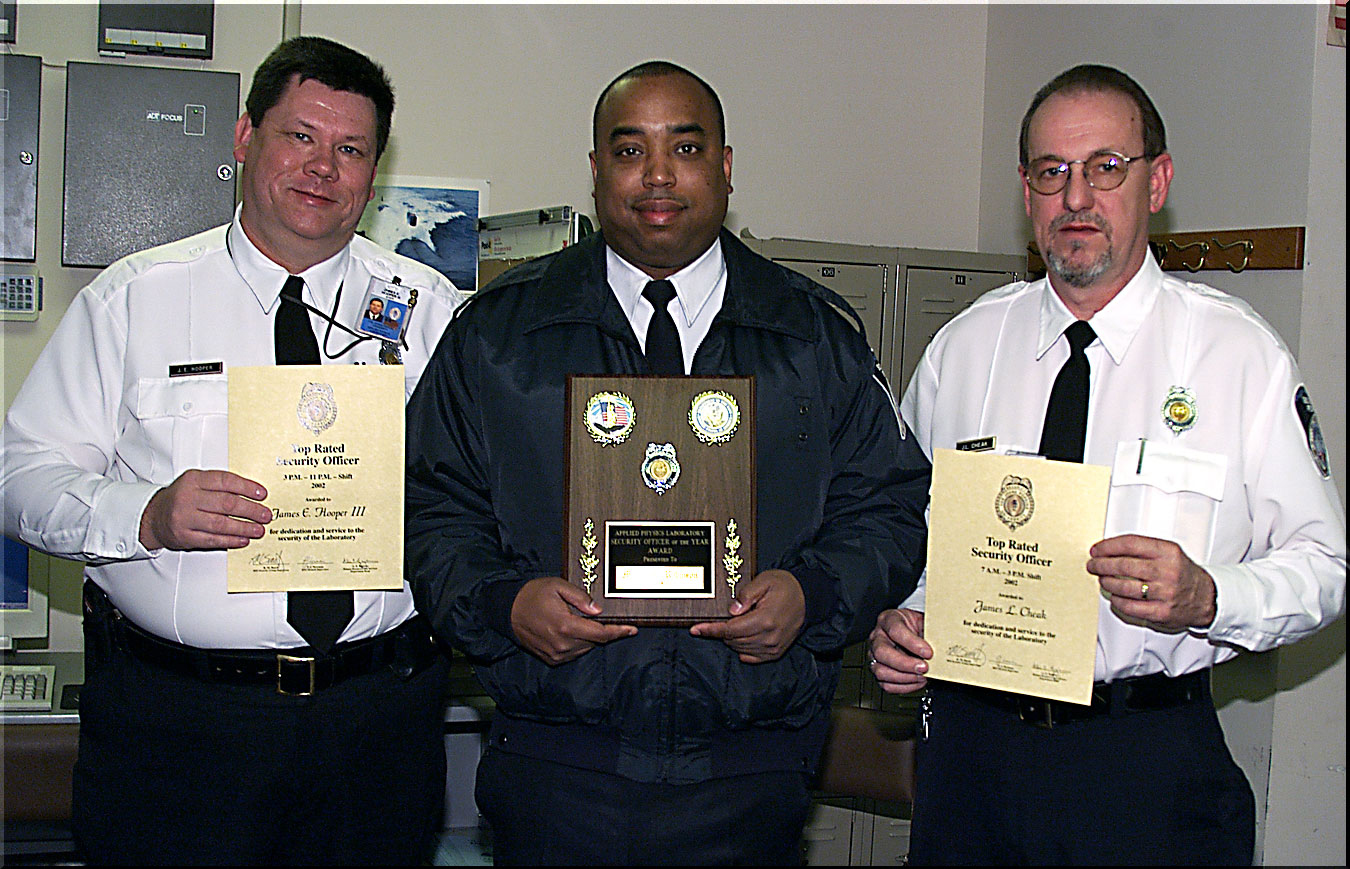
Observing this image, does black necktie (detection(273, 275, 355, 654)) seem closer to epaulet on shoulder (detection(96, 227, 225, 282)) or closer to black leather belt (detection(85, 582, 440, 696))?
black leather belt (detection(85, 582, 440, 696))

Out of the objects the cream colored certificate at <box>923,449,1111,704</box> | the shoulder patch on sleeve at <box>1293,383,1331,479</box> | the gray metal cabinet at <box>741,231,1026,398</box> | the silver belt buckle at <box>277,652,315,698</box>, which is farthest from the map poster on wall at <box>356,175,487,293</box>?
the shoulder patch on sleeve at <box>1293,383,1331,479</box>

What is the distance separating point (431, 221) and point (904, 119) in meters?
2.02

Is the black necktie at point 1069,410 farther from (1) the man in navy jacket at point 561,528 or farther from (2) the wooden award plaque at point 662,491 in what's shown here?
(2) the wooden award plaque at point 662,491

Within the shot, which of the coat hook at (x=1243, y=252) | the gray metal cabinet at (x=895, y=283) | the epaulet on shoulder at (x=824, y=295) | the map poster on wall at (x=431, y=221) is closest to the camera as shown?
the epaulet on shoulder at (x=824, y=295)

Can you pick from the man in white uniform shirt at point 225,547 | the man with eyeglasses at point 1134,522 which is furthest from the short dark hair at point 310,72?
the man with eyeglasses at point 1134,522

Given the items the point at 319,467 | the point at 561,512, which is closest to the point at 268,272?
the point at 319,467

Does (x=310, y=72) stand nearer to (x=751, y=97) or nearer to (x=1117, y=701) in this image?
(x=1117, y=701)

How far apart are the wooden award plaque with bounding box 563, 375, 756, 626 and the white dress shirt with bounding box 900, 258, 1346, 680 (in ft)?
1.80

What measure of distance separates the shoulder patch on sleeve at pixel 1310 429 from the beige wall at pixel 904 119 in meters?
0.62

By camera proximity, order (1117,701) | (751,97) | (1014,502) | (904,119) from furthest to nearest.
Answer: (904,119)
(751,97)
(1117,701)
(1014,502)

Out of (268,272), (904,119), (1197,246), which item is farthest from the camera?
(904,119)

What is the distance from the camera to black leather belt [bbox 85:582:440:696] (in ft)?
6.84

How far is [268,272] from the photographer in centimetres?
221

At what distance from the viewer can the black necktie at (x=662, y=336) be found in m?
2.04
